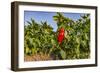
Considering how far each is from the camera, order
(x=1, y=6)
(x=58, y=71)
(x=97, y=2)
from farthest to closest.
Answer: (x=97, y=2) → (x=58, y=71) → (x=1, y=6)

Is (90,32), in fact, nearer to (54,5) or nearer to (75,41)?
(75,41)

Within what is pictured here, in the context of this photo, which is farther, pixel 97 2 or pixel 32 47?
pixel 97 2

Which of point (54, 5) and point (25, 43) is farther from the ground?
point (54, 5)

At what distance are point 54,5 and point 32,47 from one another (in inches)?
14.5

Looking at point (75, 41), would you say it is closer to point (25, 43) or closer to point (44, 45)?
point (44, 45)

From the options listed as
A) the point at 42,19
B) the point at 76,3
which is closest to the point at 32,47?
the point at 42,19

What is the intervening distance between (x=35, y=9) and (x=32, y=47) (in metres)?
0.29

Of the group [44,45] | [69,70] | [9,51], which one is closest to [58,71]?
[69,70]

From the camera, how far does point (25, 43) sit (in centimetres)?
186

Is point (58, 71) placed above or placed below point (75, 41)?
below

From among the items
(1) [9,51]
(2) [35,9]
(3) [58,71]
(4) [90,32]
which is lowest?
(3) [58,71]

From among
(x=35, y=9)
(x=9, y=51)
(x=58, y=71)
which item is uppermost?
(x=35, y=9)

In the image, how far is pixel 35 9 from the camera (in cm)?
188

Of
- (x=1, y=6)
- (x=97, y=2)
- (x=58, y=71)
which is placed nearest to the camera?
(x=1, y=6)
